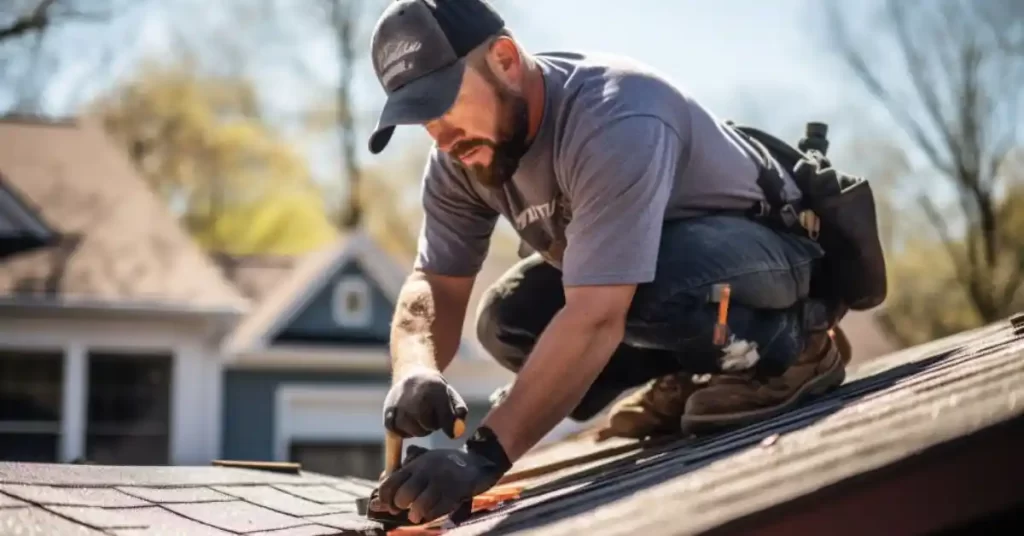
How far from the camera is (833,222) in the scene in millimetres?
3260

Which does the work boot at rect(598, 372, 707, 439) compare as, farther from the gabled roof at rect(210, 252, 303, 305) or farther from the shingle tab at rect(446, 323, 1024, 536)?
the gabled roof at rect(210, 252, 303, 305)

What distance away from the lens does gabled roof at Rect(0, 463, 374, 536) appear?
7.43 feet

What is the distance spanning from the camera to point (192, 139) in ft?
81.0

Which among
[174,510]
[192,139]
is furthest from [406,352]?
[192,139]

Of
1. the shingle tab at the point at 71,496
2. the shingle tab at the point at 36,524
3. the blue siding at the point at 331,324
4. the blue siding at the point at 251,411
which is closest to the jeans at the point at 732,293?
the shingle tab at the point at 71,496

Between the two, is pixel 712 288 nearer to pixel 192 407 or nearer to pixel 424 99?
pixel 424 99

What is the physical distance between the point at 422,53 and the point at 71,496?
1.17 m

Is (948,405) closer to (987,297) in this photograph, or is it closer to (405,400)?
(405,400)

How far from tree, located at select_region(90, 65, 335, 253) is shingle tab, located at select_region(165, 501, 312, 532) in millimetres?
21672

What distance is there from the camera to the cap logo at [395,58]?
2754mm

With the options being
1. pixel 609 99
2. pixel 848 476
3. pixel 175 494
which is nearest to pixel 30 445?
pixel 175 494

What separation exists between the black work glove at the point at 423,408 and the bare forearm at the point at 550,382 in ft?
0.25

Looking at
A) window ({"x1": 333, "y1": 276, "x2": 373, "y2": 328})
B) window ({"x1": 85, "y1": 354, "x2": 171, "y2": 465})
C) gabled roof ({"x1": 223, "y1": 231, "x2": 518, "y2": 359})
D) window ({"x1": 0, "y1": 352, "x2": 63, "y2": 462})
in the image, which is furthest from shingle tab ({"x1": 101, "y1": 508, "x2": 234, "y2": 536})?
window ({"x1": 333, "y1": 276, "x2": 373, "y2": 328})

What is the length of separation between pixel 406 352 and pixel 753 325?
32.7 inches
